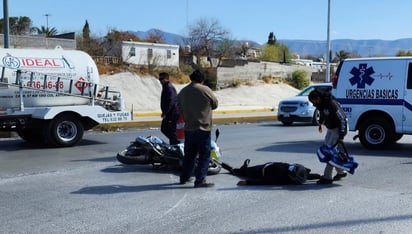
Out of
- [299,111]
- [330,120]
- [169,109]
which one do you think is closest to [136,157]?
[169,109]

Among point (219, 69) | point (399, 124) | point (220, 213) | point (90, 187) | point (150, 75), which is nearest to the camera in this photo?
point (220, 213)

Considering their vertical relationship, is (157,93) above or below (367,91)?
below

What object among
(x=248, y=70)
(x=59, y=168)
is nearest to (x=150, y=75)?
(x=248, y=70)

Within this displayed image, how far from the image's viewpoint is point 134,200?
7566 mm

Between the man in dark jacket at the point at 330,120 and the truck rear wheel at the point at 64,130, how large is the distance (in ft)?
23.8

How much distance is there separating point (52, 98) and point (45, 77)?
590 millimetres

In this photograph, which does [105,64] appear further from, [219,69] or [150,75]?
[219,69]

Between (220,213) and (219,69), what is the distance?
42840mm

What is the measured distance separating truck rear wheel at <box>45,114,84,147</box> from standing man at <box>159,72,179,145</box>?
3839 mm

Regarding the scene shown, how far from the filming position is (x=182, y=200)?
24.7 feet

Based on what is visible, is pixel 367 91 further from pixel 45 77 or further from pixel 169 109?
pixel 45 77

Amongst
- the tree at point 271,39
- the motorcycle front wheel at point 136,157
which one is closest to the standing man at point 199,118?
the motorcycle front wheel at point 136,157

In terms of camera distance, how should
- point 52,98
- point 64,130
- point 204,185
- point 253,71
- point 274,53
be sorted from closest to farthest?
point 204,185 → point 64,130 → point 52,98 → point 253,71 → point 274,53

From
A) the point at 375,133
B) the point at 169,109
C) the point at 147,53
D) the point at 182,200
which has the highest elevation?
the point at 147,53
